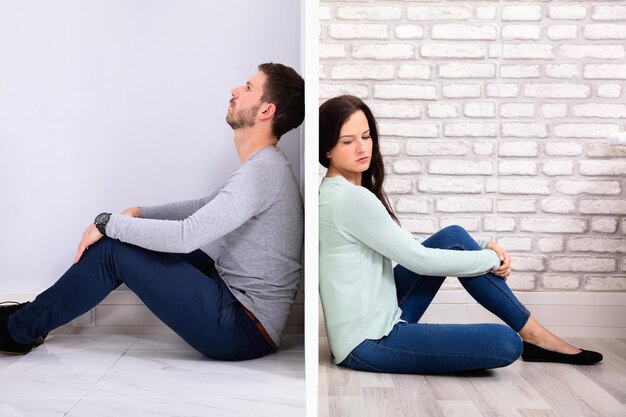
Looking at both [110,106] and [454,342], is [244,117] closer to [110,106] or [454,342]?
[110,106]

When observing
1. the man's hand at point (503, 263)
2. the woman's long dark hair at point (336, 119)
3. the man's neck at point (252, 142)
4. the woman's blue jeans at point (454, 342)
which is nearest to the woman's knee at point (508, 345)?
the woman's blue jeans at point (454, 342)

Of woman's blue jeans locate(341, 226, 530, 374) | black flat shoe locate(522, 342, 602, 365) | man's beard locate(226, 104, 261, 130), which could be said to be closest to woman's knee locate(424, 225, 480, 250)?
woman's blue jeans locate(341, 226, 530, 374)

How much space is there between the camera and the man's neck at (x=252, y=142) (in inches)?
102

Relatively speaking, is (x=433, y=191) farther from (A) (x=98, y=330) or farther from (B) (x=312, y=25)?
(A) (x=98, y=330)

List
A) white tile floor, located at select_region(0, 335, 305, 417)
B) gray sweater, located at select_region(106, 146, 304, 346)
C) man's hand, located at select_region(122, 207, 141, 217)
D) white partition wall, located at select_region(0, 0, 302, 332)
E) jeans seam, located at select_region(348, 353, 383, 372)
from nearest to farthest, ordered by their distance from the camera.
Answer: white tile floor, located at select_region(0, 335, 305, 417), gray sweater, located at select_region(106, 146, 304, 346), jeans seam, located at select_region(348, 353, 383, 372), man's hand, located at select_region(122, 207, 141, 217), white partition wall, located at select_region(0, 0, 302, 332)

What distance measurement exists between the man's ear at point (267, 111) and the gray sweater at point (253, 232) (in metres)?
0.12

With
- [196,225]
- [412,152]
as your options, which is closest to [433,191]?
[412,152]

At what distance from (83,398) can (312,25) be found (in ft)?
3.90

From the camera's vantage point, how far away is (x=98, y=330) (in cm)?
298

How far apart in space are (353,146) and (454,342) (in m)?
0.70

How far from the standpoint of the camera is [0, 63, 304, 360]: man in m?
2.38

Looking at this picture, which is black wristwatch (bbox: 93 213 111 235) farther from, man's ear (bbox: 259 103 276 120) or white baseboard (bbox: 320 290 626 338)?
white baseboard (bbox: 320 290 626 338)

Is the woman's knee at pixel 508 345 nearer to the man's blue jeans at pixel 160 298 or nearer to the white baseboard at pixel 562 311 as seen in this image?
the white baseboard at pixel 562 311

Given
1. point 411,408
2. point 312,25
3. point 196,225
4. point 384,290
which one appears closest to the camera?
point 312,25
